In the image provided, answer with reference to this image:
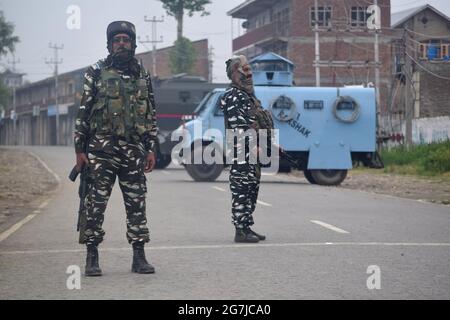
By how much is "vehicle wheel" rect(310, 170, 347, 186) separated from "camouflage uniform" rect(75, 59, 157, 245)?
51.6 ft

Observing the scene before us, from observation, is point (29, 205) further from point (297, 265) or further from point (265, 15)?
point (265, 15)

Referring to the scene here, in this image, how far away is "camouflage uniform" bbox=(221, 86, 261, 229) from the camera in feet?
32.3

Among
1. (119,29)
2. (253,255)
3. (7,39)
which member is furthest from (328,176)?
(7,39)

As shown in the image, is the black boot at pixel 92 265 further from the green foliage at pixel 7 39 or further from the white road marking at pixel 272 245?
the green foliage at pixel 7 39

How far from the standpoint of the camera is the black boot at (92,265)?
294 inches

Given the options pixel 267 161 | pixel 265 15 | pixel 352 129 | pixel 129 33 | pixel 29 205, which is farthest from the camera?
pixel 265 15

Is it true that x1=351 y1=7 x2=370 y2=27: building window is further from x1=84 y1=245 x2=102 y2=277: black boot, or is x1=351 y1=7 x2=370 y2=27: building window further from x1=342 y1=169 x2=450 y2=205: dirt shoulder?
x1=84 y1=245 x2=102 y2=277: black boot

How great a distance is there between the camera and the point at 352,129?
23.0 metres

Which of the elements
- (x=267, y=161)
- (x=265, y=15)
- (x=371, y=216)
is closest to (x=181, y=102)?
(x=371, y=216)

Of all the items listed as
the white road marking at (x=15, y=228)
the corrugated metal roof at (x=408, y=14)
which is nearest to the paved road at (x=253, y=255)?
the white road marking at (x=15, y=228)

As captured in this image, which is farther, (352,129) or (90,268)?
(352,129)

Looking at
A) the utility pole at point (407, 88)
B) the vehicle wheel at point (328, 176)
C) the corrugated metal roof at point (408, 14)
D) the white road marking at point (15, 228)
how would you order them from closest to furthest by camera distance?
the white road marking at point (15, 228) → the vehicle wheel at point (328, 176) → the utility pole at point (407, 88) → the corrugated metal roof at point (408, 14)

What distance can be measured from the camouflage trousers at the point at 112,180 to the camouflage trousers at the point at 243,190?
8.14ft

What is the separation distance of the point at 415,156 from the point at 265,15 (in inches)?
1401
